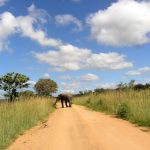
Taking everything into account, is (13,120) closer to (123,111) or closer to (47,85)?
(123,111)

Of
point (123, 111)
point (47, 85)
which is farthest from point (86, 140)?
point (47, 85)

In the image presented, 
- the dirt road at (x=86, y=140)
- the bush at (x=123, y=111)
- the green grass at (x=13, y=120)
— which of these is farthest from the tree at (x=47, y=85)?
the dirt road at (x=86, y=140)

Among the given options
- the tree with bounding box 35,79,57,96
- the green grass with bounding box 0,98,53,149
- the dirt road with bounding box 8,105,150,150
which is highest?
the tree with bounding box 35,79,57,96

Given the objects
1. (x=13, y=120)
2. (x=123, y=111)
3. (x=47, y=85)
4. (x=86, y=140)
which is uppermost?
(x=47, y=85)

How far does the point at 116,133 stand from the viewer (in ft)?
42.7

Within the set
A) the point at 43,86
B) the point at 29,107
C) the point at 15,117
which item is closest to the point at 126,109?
the point at 29,107

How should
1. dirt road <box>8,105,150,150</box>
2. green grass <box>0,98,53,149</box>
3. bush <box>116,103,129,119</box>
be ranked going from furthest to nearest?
bush <box>116,103,129,119</box> < green grass <box>0,98,53,149</box> < dirt road <box>8,105,150,150</box>

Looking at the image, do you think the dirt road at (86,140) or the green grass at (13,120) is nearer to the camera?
the dirt road at (86,140)

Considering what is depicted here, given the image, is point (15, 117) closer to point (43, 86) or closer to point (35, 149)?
point (35, 149)

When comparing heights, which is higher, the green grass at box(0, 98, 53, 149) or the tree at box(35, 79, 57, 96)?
the tree at box(35, 79, 57, 96)

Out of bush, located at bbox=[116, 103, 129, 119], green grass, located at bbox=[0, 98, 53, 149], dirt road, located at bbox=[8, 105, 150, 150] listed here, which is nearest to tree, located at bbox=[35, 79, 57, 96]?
bush, located at bbox=[116, 103, 129, 119]

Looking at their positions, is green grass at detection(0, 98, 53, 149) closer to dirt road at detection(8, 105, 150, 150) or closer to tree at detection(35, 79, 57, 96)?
dirt road at detection(8, 105, 150, 150)

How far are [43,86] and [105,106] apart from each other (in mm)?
45202

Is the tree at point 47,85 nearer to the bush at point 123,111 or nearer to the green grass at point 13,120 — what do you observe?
the bush at point 123,111
